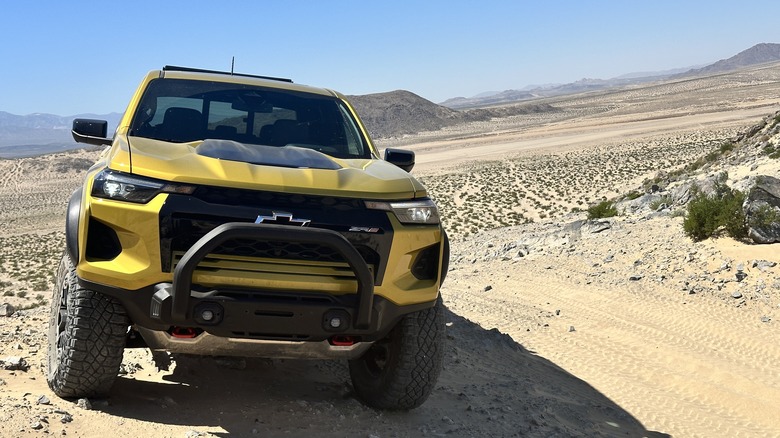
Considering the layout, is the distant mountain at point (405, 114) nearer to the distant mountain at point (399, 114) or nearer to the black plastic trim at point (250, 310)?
the distant mountain at point (399, 114)

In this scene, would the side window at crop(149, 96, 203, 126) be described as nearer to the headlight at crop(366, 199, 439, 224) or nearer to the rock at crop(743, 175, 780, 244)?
the headlight at crop(366, 199, 439, 224)

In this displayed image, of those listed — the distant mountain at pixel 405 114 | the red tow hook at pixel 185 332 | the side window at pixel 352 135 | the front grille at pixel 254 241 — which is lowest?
the distant mountain at pixel 405 114

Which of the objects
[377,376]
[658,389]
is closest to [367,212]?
[377,376]

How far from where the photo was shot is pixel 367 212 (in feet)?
13.5

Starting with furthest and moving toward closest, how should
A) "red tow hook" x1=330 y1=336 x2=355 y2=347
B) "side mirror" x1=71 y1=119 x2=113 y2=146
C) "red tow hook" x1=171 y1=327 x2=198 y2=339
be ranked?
1. "side mirror" x1=71 y1=119 x2=113 y2=146
2. "red tow hook" x1=330 y1=336 x2=355 y2=347
3. "red tow hook" x1=171 y1=327 x2=198 y2=339

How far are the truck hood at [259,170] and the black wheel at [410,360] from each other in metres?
0.80

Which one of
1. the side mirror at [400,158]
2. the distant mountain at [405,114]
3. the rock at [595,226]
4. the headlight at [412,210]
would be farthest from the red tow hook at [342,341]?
the distant mountain at [405,114]

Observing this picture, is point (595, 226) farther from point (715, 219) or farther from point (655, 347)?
point (655, 347)

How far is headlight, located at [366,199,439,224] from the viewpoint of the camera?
4.17 metres

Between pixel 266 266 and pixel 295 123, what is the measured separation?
1.94m

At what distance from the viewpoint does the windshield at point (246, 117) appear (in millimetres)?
5164

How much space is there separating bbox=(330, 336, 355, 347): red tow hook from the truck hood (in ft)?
2.71

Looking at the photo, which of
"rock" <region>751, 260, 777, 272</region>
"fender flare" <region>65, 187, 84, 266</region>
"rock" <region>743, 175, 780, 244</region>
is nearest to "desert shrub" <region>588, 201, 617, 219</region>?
"rock" <region>743, 175, 780, 244</region>

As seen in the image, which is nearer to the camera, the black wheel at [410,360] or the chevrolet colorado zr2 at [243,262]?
the chevrolet colorado zr2 at [243,262]
